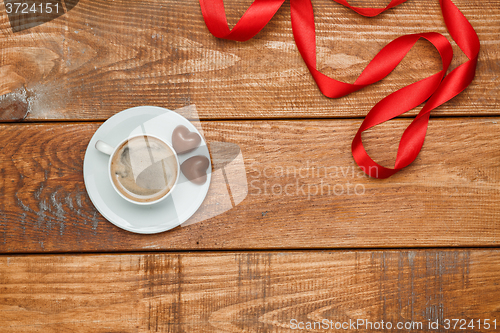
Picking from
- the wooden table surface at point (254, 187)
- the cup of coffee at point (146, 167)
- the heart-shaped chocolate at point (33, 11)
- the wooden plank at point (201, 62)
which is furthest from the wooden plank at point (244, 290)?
the heart-shaped chocolate at point (33, 11)

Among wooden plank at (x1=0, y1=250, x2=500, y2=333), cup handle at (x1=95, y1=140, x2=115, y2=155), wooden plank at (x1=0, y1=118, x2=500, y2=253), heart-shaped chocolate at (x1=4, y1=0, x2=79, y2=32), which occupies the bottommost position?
wooden plank at (x1=0, y1=250, x2=500, y2=333)

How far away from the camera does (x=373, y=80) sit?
0.69 meters

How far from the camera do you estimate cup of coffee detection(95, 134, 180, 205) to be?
0.63 metres

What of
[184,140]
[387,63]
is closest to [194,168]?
[184,140]

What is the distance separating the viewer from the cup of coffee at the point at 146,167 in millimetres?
626

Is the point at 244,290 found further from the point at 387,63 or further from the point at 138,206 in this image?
the point at 387,63

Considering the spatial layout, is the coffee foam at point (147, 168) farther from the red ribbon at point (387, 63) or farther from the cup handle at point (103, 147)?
the red ribbon at point (387, 63)

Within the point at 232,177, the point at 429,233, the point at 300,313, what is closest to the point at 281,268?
the point at 300,313

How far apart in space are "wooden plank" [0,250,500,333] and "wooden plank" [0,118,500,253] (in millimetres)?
30

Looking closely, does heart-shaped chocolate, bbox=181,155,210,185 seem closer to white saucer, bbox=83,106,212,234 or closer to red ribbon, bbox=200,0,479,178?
white saucer, bbox=83,106,212,234

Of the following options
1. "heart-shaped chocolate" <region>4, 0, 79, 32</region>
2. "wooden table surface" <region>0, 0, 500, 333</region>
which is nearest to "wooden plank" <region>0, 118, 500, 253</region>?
"wooden table surface" <region>0, 0, 500, 333</region>

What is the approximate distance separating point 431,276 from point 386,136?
0.30 m

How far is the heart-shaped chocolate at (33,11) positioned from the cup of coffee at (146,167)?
316 mm

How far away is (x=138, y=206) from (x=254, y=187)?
227 mm
